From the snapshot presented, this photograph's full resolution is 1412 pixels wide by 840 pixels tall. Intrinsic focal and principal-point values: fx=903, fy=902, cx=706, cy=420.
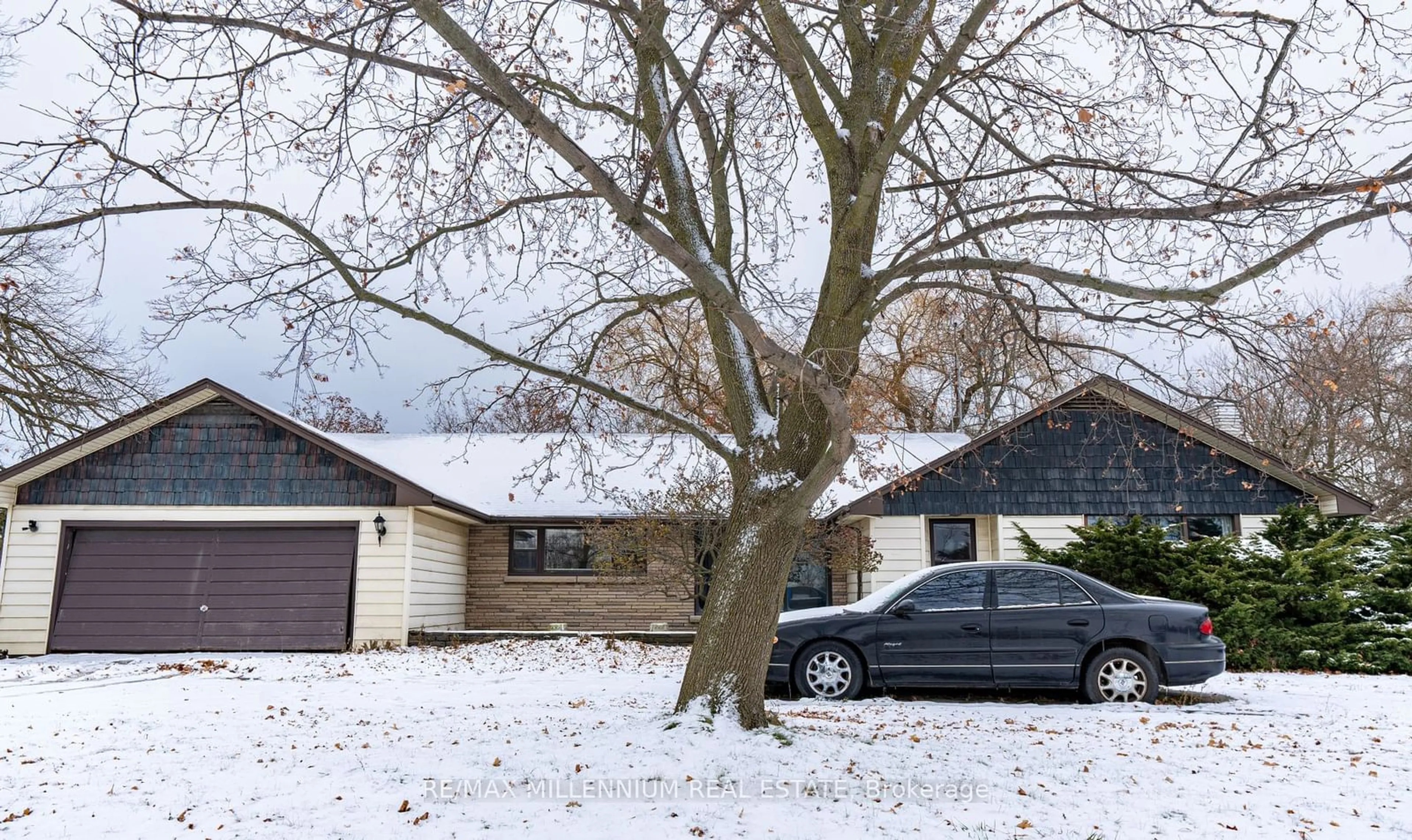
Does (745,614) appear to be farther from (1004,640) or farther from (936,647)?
(1004,640)

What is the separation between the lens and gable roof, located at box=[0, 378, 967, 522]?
15414 mm

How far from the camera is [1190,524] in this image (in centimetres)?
1684

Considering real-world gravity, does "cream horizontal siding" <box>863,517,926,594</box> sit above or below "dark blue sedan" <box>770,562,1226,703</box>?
above

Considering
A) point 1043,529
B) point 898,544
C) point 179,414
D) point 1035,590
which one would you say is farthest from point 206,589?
point 1043,529

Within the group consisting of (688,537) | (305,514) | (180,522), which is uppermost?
(305,514)

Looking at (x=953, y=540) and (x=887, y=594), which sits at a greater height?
(x=953, y=540)

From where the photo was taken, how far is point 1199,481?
1677cm

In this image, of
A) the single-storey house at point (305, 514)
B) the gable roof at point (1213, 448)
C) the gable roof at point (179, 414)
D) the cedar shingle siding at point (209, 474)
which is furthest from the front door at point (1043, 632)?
the cedar shingle siding at point (209, 474)

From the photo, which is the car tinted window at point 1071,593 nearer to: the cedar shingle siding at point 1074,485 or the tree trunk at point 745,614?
the tree trunk at point 745,614

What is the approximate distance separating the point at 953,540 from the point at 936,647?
776 centimetres

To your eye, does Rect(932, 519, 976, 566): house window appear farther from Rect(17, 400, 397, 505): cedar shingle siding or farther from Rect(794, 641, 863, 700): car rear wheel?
Rect(17, 400, 397, 505): cedar shingle siding

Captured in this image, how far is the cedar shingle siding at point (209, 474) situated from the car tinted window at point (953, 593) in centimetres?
990

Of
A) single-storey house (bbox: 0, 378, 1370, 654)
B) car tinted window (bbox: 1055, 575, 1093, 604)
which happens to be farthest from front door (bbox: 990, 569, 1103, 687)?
single-storey house (bbox: 0, 378, 1370, 654)

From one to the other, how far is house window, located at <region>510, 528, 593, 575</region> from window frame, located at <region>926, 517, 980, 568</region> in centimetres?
696
